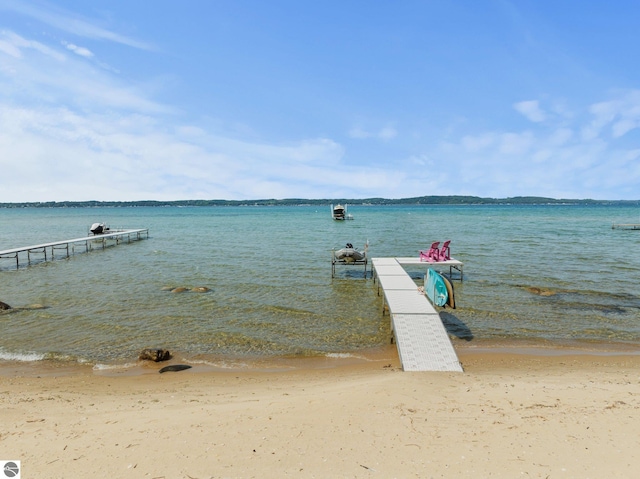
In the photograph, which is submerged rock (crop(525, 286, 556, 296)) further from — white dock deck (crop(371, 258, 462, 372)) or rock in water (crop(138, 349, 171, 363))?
rock in water (crop(138, 349, 171, 363))

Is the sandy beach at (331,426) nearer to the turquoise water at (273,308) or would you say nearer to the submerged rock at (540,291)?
the turquoise water at (273,308)

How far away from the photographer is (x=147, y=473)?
447 centimetres

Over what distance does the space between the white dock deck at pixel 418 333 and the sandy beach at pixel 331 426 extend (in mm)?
430

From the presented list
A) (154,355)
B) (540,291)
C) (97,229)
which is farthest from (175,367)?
(97,229)

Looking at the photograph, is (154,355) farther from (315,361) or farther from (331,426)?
(331,426)

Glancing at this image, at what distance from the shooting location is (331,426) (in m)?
5.52

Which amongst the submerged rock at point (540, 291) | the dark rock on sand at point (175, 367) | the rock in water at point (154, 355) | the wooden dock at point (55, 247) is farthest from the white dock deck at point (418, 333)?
the wooden dock at point (55, 247)

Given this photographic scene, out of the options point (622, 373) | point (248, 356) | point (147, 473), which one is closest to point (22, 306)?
point (248, 356)

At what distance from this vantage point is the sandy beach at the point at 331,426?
179 inches

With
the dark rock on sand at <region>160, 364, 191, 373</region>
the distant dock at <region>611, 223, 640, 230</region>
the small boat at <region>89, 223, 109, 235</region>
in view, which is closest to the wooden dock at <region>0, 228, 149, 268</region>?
the small boat at <region>89, 223, 109, 235</region>

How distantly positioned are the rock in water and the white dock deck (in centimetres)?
576

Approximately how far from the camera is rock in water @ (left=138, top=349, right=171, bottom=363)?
955 centimetres

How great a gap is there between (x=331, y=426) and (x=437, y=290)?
7474mm

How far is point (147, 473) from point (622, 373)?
30.6 ft
